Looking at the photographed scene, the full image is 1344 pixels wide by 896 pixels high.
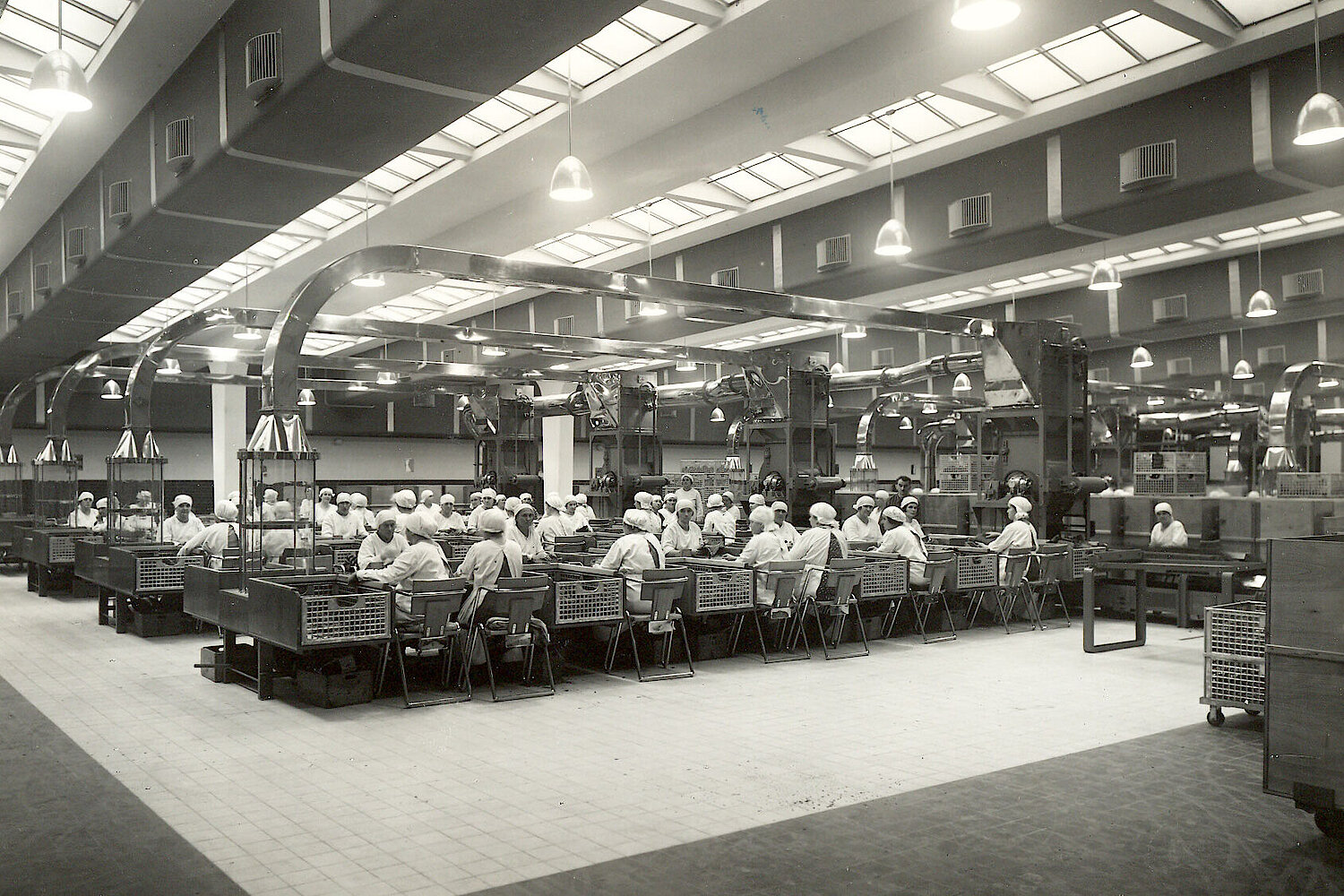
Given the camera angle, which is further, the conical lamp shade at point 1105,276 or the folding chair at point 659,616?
the conical lamp shade at point 1105,276

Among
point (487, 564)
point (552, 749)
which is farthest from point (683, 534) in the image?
point (552, 749)

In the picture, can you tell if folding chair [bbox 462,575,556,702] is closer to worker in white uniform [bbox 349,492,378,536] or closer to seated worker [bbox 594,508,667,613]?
seated worker [bbox 594,508,667,613]

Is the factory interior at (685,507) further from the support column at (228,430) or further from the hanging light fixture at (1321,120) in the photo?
the support column at (228,430)

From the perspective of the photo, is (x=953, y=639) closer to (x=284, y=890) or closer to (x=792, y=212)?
(x=792, y=212)

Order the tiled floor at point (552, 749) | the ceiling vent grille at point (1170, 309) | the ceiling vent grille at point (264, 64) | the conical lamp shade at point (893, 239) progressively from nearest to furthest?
the tiled floor at point (552, 749), the ceiling vent grille at point (264, 64), the conical lamp shade at point (893, 239), the ceiling vent grille at point (1170, 309)

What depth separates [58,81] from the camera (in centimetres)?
564

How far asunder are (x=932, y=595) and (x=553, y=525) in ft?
21.4

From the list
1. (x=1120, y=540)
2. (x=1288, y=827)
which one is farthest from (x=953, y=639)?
(x=1288, y=827)

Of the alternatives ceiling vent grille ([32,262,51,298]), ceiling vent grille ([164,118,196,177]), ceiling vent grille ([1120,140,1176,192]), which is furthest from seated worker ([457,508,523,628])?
ceiling vent grille ([32,262,51,298])

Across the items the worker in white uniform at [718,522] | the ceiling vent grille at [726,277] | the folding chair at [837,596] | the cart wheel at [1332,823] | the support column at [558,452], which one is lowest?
the cart wheel at [1332,823]

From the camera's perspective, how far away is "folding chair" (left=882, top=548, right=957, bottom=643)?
1149 centimetres

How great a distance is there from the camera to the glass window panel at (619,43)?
26.7ft

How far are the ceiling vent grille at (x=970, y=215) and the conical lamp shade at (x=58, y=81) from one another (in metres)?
8.03

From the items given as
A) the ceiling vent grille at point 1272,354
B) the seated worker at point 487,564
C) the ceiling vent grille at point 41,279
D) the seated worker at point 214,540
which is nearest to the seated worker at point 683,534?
the seated worker at point 487,564
